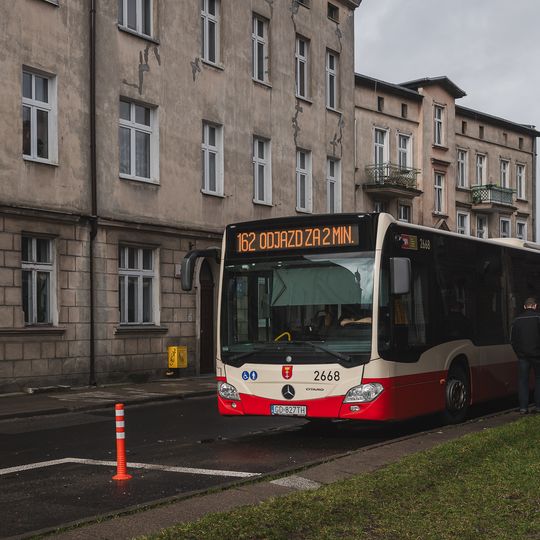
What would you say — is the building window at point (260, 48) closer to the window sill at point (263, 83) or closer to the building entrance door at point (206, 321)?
the window sill at point (263, 83)

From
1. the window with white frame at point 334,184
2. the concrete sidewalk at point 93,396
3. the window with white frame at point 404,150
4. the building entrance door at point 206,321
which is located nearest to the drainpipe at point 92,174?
the concrete sidewalk at point 93,396

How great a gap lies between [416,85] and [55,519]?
39.2 m

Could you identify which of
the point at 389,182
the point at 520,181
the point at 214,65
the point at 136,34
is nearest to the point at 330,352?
the point at 136,34

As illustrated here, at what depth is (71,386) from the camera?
20.8 meters

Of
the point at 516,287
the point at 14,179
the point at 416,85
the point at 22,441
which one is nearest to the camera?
the point at 22,441

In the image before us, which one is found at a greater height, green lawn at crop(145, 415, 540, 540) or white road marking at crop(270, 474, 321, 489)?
green lawn at crop(145, 415, 540, 540)

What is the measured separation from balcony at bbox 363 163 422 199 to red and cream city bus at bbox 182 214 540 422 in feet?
84.6

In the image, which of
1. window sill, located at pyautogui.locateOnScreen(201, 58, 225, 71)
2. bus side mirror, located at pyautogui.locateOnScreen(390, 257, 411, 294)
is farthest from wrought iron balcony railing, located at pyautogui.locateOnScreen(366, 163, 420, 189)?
bus side mirror, located at pyautogui.locateOnScreen(390, 257, 411, 294)

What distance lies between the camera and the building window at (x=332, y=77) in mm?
32188

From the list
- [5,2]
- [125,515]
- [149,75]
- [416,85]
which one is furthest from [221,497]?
[416,85]

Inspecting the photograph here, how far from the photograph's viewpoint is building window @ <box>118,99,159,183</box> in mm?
23078

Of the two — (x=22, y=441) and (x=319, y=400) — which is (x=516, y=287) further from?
(x=22, y=441)

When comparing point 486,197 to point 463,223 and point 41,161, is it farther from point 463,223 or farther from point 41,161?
point 41,161

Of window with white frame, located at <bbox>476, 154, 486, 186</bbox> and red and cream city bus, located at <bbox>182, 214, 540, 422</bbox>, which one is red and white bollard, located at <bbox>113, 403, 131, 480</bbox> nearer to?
red and cream city bus, located at <bbox>182, 214, 540, 422</bbox>
